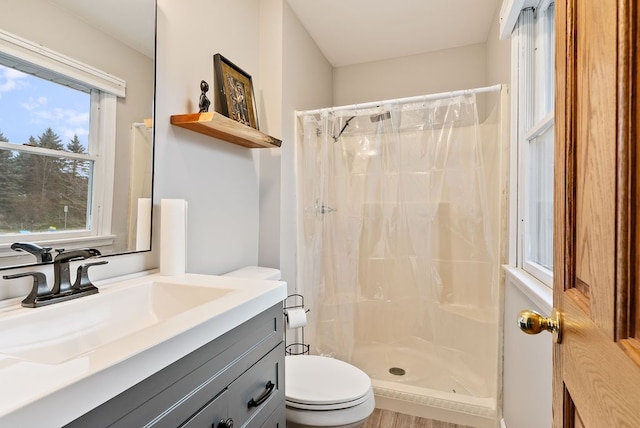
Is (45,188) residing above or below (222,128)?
below

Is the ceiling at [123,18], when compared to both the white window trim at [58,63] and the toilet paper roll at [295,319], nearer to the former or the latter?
the white window trim at [58,63]

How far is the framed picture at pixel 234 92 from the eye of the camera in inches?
61.0

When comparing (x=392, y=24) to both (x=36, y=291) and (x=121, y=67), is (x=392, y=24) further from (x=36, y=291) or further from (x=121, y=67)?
(x=36, y=291)

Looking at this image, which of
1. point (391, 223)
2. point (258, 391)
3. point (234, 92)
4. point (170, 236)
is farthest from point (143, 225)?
point (391, 223)

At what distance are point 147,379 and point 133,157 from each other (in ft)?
2.70

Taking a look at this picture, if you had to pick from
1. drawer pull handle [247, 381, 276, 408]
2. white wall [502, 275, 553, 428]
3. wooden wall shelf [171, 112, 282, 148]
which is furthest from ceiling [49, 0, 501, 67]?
drawer pull handle [247, 381, 276, 408]

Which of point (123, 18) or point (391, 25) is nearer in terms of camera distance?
point (123, 18)

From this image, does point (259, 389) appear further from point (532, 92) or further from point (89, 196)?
point (532, 92)

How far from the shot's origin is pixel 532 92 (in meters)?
1.43

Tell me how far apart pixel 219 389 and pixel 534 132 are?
57.4 inches

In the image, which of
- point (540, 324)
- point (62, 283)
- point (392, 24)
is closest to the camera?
point (540, 324)

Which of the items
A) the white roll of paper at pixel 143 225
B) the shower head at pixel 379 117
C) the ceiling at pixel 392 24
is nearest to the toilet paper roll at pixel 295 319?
the white roll of paper at pixel 143 225

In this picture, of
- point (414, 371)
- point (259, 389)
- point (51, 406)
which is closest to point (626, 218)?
point (51, 406)

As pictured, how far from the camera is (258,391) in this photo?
97 cm
